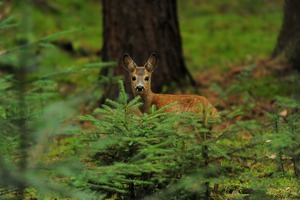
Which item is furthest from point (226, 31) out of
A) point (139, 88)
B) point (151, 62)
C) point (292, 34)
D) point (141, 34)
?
point (139, 88)

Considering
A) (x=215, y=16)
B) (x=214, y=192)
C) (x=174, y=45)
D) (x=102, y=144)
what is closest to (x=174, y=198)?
(x=214, y=192)

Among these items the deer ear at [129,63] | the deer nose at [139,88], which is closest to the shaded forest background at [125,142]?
the deer nose at [139,88]

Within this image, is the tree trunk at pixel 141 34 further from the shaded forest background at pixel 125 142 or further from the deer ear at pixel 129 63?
the deer ear at pixel 129 63

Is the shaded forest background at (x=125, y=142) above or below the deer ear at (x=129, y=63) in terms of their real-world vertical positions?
below

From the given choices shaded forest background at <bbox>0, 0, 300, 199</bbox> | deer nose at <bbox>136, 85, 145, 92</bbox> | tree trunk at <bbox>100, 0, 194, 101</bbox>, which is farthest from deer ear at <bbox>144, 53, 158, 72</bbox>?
tree trunk at <bbox>100, 0, 194, 101</bbox>

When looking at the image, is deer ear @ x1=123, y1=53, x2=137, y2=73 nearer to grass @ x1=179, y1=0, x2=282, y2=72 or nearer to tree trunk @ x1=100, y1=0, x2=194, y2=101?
tree trunk @ x1=100, y1=0, x2=194, y2=101

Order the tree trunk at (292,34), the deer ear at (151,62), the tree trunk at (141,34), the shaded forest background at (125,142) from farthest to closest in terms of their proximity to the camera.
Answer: the tree trunk at (292,34)
the tree trunk at (141,34)
the deer ear at (151,62)
the shaded forest background at (125,142)

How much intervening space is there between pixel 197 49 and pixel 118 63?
5733 mm

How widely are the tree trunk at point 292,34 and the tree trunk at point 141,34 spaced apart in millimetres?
1823

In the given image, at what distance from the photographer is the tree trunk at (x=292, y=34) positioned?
10945 millimetres

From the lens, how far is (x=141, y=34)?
35.0 feet

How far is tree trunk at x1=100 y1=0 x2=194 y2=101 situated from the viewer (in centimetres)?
1063

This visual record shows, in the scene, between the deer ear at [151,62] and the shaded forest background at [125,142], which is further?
the deer ear at [151,62]

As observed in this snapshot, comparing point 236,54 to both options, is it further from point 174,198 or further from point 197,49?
point 174,198
